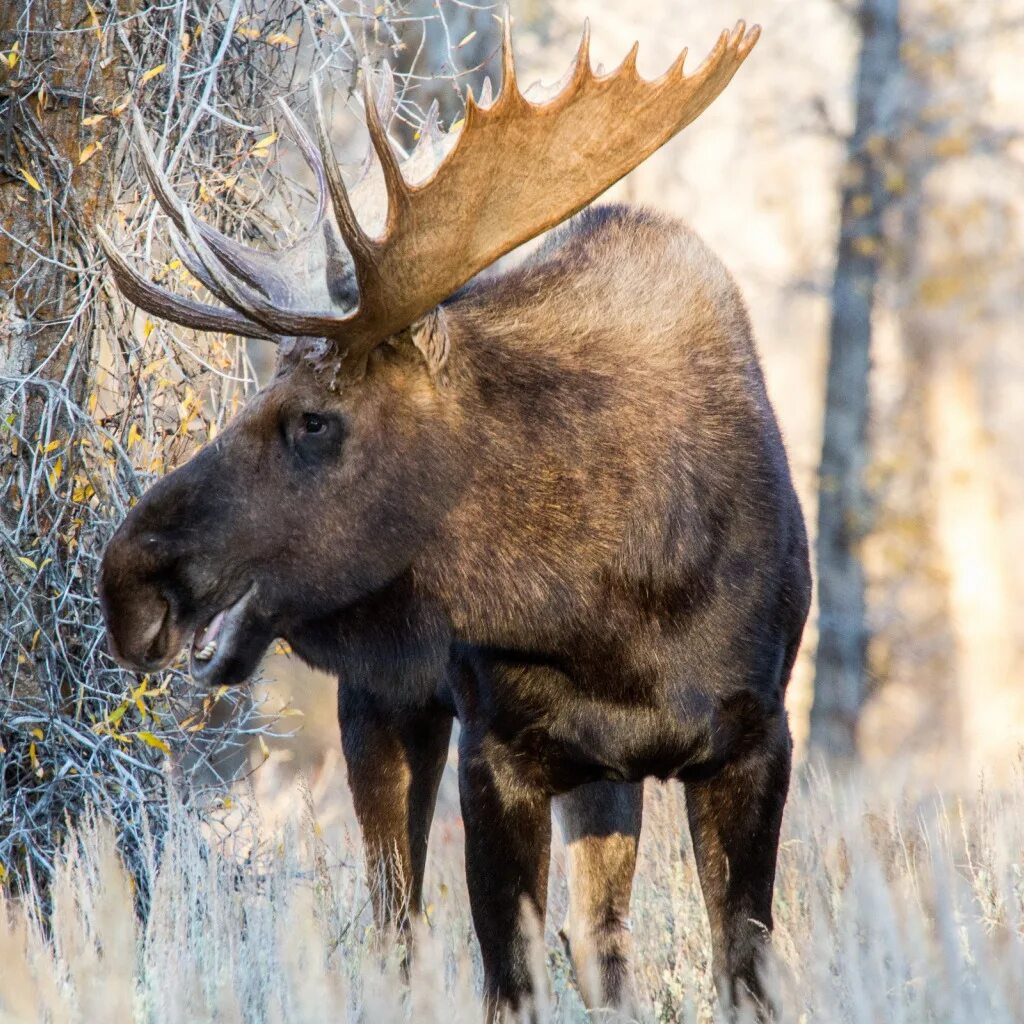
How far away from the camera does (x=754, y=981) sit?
371 centimetres

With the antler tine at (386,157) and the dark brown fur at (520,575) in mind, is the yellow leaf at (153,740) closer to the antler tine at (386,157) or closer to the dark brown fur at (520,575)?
the dark brown fur at (520,575)

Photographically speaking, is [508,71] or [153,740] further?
[153,740]

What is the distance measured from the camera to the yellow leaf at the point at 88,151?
4.63m

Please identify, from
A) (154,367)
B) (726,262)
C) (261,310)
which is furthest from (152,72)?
(726,262)

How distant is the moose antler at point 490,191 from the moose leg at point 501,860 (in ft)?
3.25

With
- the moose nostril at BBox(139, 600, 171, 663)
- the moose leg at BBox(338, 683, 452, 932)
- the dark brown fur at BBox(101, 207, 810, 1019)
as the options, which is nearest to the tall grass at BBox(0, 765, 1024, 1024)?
the moose leg at BBox(338, 683, 452, 932)

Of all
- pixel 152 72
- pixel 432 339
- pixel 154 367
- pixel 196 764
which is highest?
pixel 152 72

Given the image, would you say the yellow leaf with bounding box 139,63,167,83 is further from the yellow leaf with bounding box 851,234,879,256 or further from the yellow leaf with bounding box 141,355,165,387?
the yellow leaf with bounding box 851,234,879,256

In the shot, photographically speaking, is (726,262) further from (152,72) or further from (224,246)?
(224,246)

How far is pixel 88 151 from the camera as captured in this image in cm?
462

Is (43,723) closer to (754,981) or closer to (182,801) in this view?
(182,801)

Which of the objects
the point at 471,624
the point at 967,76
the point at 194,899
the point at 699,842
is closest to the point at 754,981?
the point at 699,842

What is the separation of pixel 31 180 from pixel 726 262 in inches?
193

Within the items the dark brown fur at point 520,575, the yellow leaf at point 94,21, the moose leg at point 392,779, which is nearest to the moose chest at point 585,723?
the dark brown fur at point 520,575
